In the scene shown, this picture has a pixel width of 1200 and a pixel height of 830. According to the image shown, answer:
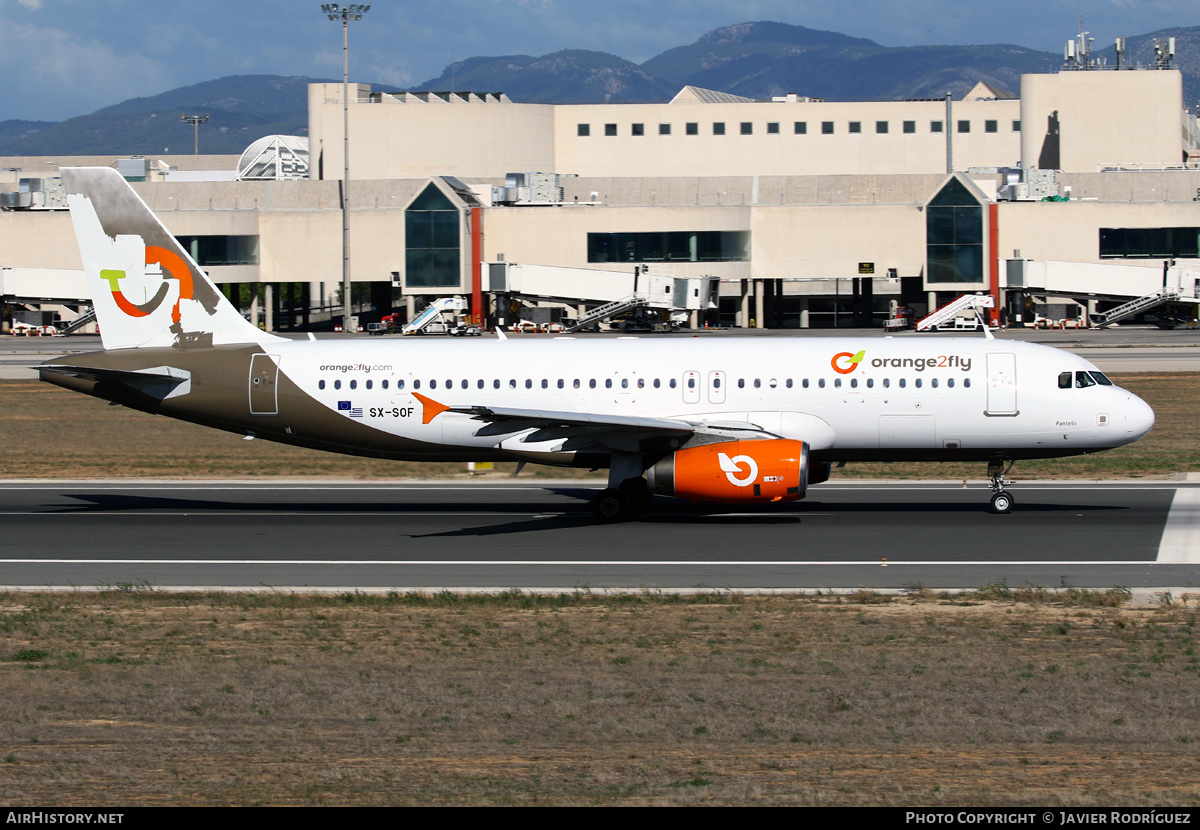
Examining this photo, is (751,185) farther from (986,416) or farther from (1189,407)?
(986,416)

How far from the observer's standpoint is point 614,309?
104688 millimetres

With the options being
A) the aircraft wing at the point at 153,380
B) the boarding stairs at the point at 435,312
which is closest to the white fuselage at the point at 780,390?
the aircraft wing at the point at 153,380

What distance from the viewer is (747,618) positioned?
62.5 ft

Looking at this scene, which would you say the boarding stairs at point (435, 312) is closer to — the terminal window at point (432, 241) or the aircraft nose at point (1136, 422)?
the terminal window at point (432, 241)

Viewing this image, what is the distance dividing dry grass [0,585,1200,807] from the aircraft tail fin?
10.8 metres

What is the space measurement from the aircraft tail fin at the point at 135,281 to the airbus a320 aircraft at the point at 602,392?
0.11 feet

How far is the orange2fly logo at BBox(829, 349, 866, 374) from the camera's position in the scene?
94.1 feet

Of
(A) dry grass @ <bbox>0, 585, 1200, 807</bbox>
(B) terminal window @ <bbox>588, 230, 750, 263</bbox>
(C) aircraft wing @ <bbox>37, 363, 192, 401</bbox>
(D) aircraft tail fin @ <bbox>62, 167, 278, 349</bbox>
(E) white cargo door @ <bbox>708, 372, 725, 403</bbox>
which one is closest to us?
(A) dry grass @ <bbox>0, 585, 1200, 807</bbox>

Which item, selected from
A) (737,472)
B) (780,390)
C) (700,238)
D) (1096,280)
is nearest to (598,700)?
(737,472)

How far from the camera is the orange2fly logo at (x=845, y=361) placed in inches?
1129

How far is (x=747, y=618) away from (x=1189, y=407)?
35909 millimetres

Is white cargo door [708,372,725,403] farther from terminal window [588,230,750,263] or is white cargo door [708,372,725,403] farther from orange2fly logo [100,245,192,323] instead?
terminal window [588,230,750,263]

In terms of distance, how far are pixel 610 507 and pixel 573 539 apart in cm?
260

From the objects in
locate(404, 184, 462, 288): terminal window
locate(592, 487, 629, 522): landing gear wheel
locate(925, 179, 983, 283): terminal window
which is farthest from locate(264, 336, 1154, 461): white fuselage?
locate(925, 179, 983, 283): terminal window
